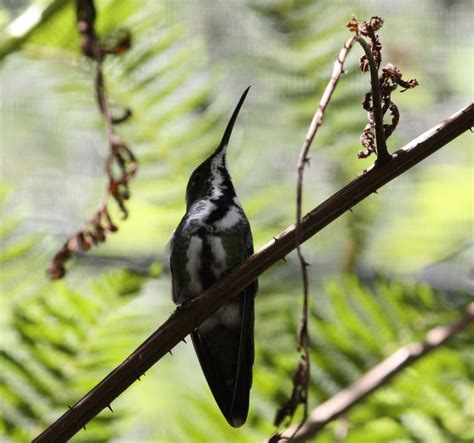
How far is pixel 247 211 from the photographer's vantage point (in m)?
2.82

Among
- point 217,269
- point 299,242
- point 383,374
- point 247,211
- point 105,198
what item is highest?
point 299,242

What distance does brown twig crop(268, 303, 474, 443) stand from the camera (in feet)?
7.72

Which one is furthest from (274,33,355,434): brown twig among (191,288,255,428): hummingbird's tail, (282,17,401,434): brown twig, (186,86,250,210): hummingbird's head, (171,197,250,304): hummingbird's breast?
(186,86,250,210): hummingbird's head

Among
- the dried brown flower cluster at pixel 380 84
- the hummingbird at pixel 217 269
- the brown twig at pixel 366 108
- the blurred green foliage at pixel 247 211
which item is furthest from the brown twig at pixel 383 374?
the dried brown flower cluster at pixel 380 84

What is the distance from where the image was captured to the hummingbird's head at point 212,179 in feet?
9.09

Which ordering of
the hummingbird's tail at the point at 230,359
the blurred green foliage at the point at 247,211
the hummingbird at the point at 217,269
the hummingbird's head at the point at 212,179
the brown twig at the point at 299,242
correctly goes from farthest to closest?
the hummingbird's head at the point at 212,179, the blurred green foliage at the point at 247,211, the hummingbird at the point at 217,269, the hummingbird's tail at the point at 230,359, the brown twig at the point at 299,242

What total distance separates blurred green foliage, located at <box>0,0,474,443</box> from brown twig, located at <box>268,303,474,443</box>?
10cm

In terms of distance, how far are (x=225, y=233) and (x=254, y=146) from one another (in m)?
→ 0.66

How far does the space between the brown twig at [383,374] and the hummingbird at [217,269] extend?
20cm

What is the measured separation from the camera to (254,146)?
3129mm

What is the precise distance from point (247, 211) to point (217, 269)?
364 millimetres

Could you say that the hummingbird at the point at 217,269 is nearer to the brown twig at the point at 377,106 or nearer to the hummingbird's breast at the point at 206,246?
the hummingbird's breast at the point at 206,246

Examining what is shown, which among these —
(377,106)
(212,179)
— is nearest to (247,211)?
(212,179)

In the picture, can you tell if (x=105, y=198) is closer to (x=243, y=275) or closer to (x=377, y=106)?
(x=243, y=275)
